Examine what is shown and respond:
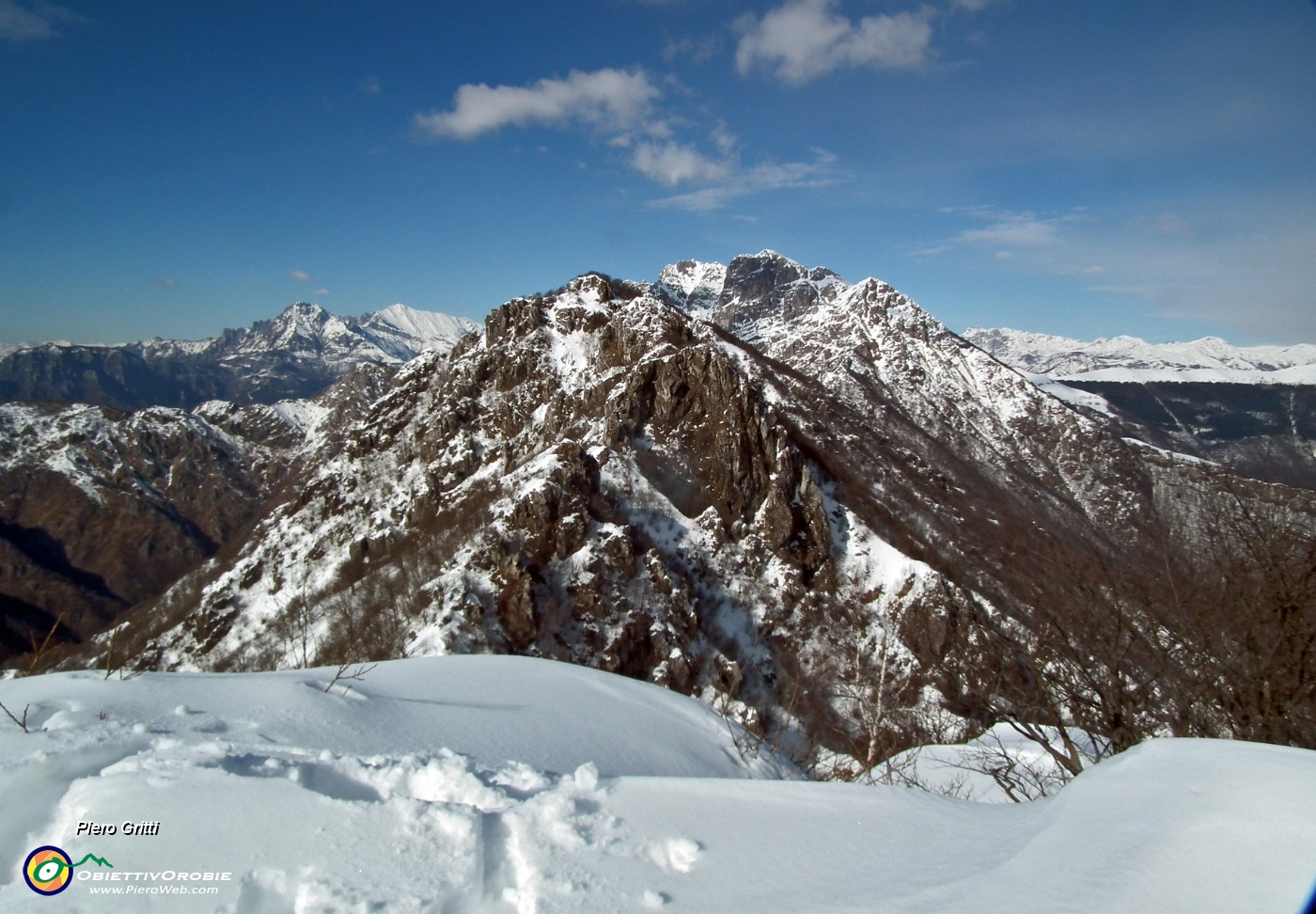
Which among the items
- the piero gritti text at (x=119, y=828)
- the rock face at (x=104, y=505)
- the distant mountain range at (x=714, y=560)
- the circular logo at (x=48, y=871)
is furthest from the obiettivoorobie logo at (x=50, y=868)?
the rock face at (x=104, y=505)

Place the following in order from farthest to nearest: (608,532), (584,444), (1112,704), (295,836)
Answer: (584,444) < (608,532) < (1112,704) < (295,836)

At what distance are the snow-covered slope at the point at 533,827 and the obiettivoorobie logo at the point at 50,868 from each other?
0.06 feet

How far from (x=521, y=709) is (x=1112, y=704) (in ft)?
21.5

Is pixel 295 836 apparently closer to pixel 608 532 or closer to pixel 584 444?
pixel 608 532

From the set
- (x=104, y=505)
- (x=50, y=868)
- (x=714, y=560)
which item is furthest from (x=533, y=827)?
(x=104, y=505)

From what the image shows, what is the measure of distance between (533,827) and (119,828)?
6.16ft

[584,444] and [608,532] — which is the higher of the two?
[584,444]

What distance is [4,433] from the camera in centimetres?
17050

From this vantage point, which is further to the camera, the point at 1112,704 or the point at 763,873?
the point at 1112,704

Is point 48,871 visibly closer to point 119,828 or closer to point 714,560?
point 119,828

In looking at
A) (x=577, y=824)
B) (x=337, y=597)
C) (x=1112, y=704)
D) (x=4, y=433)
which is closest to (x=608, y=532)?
(x=337, y=597)

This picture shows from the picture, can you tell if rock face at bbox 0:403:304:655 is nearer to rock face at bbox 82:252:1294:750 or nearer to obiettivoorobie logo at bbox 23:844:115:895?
rock face at bbox 82:252:1294:750

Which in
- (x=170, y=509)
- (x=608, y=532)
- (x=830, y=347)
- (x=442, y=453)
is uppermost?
(x=830, y=347)

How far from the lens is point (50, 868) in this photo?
282 centimetres
